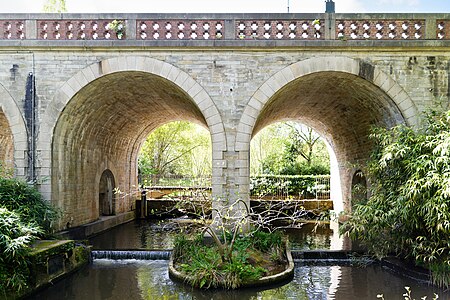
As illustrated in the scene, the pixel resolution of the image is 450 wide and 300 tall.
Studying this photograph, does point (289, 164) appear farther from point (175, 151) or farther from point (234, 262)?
point (234, 262)

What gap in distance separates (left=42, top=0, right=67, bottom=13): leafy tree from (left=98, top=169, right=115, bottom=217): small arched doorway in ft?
53.7

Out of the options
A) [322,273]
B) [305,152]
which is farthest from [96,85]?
[305,152]

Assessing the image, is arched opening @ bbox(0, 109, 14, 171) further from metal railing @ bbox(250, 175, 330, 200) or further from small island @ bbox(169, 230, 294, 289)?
metal railing @ bbox(250, 175, 330, 200)

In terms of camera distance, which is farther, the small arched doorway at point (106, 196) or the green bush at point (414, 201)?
the small arched doorway at point (106, 196)

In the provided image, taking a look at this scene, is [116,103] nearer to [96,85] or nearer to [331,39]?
[96,85]

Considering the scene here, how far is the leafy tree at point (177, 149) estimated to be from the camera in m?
28.6

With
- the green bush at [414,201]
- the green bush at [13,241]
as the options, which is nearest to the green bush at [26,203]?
the green bush at [13,241]

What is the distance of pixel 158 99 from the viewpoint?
48.3ft

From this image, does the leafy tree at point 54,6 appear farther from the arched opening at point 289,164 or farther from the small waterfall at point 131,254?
the small waterfall at point 131,254

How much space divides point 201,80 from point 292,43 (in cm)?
264

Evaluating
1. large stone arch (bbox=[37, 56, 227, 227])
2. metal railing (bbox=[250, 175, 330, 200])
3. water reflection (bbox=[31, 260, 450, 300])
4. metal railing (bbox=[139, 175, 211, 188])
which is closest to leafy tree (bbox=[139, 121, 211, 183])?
metal railing (bbox=[139, 175, 211, 188])

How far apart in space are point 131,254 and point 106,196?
6190 mm

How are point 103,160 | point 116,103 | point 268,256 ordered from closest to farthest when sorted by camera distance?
point 268,256
point 116,103
point 103,160

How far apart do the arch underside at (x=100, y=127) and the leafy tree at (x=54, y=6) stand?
589 inches
